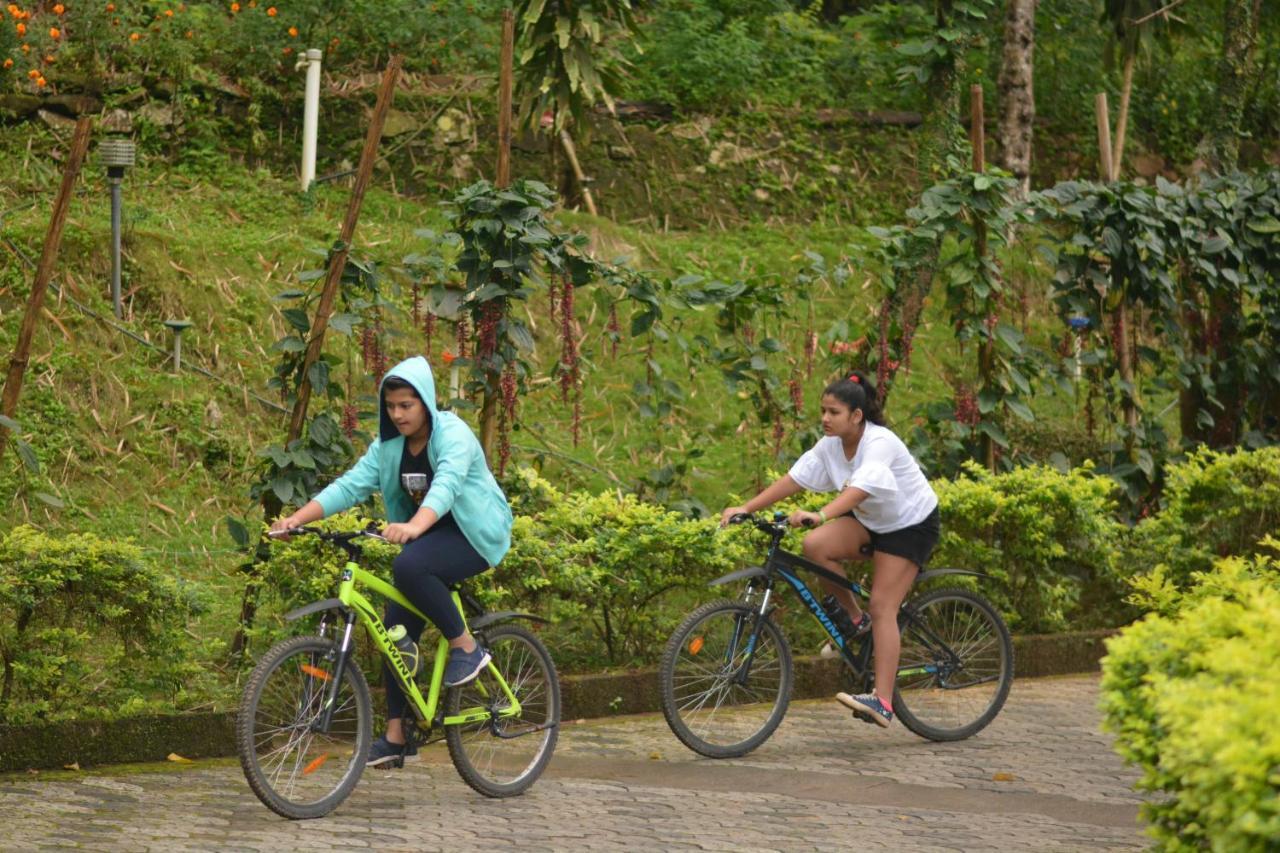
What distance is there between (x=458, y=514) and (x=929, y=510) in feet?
8.19

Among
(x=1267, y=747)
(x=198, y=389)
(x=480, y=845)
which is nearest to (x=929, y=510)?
(x=480, y=845)

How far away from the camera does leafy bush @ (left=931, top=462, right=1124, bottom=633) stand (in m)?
9.99

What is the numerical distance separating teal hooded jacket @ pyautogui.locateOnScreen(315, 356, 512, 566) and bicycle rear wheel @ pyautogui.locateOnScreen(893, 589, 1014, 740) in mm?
2391

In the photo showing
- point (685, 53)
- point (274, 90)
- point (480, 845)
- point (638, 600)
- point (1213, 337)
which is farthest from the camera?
point (685, 53)

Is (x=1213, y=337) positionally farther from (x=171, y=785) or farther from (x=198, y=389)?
(x=171, y=785)

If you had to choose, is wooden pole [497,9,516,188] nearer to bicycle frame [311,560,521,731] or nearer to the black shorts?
the black shorts

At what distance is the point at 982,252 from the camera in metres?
10.9

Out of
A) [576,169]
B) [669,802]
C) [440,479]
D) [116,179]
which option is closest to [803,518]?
[669,802]

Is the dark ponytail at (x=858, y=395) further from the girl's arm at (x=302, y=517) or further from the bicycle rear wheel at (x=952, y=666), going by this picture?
the girl's arm at (x=302, y=517)

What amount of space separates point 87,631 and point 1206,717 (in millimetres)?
5249

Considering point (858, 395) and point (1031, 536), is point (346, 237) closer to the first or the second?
point (858, 395)

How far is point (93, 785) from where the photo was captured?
7168 mm

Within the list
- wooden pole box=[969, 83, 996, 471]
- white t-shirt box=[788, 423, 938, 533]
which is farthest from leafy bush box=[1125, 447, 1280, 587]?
white t-shirt box=[788, 423, 938, 533]

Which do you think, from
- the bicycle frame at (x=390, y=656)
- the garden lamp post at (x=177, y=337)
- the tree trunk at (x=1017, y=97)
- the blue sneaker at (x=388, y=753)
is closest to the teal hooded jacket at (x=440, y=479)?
the bicycle frame at (x=390, y=656)
